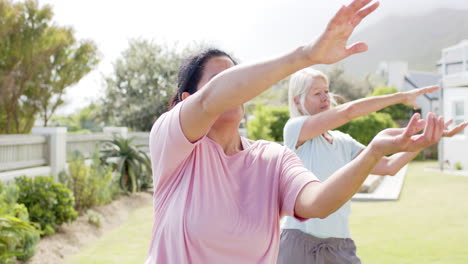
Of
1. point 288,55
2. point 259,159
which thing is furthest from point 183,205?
point 288,55

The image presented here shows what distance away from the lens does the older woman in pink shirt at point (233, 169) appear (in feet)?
3.96

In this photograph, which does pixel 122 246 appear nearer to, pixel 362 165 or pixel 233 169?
pixel 233 169

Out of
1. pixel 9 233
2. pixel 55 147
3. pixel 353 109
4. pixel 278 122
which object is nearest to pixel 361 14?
pixel 353 109

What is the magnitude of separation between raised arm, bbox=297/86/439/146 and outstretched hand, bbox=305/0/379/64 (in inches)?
48.1

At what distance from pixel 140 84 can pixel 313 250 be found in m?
→ 19.9

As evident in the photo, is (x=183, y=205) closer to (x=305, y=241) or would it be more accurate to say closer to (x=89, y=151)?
(x=305, y=241)

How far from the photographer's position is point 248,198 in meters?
1.58

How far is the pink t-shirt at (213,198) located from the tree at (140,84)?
19.5 meters

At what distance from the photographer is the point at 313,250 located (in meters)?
2.65

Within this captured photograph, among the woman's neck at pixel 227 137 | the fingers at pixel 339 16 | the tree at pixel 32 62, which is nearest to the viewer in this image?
the fingers at pixel 339 16

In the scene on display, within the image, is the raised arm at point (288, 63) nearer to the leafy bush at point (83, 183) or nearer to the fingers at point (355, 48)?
the fingers at point (355, 48)

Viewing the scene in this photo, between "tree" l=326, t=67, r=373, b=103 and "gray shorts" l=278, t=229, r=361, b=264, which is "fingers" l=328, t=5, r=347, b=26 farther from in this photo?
"tree" l=326, t=67, r=373, b=103

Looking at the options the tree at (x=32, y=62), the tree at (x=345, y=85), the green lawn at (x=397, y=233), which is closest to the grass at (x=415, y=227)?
the green lawn at (x=397, y=233)

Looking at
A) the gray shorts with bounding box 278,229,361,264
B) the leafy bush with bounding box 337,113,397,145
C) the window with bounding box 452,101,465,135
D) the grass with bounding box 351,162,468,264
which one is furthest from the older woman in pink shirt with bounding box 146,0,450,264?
the leafy bush with bounding box 337,113,397,145
